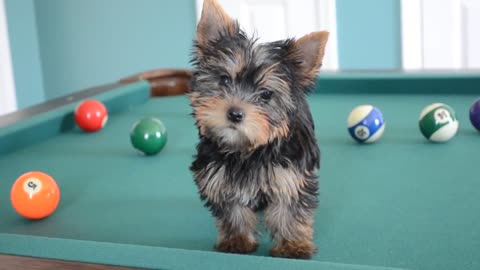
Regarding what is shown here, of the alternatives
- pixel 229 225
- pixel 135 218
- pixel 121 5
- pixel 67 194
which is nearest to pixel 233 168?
pixel 229 225

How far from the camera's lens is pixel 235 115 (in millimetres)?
1359

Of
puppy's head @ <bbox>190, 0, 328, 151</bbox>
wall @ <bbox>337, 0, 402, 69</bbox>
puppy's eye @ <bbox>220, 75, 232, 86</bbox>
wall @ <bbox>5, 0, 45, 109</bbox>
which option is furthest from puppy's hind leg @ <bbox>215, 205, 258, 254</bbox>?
wall @ <bbox>5, 0, 45, 109</bbox>

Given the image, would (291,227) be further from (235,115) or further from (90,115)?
(90,115)

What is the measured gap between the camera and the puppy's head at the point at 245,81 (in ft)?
4.52

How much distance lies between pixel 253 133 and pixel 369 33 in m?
3.39

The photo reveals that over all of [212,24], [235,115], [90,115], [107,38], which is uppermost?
[212,24]

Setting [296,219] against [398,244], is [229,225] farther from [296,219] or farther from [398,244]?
[398,244]

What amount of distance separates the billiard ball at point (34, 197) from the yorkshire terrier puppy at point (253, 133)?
531mm

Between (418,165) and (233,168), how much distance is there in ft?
3.04

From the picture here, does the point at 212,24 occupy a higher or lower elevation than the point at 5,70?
higher

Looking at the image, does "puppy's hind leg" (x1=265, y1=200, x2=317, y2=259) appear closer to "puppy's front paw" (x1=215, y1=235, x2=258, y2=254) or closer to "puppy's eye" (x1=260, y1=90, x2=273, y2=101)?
"puppy's front paw" (x1=215, y1=235, x2=258, y2=254)

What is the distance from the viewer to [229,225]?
5.08ft

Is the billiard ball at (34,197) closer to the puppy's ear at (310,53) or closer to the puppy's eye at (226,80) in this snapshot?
the puppy's eye at (226,80)

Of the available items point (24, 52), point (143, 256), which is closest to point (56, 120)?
point (143, 256)
